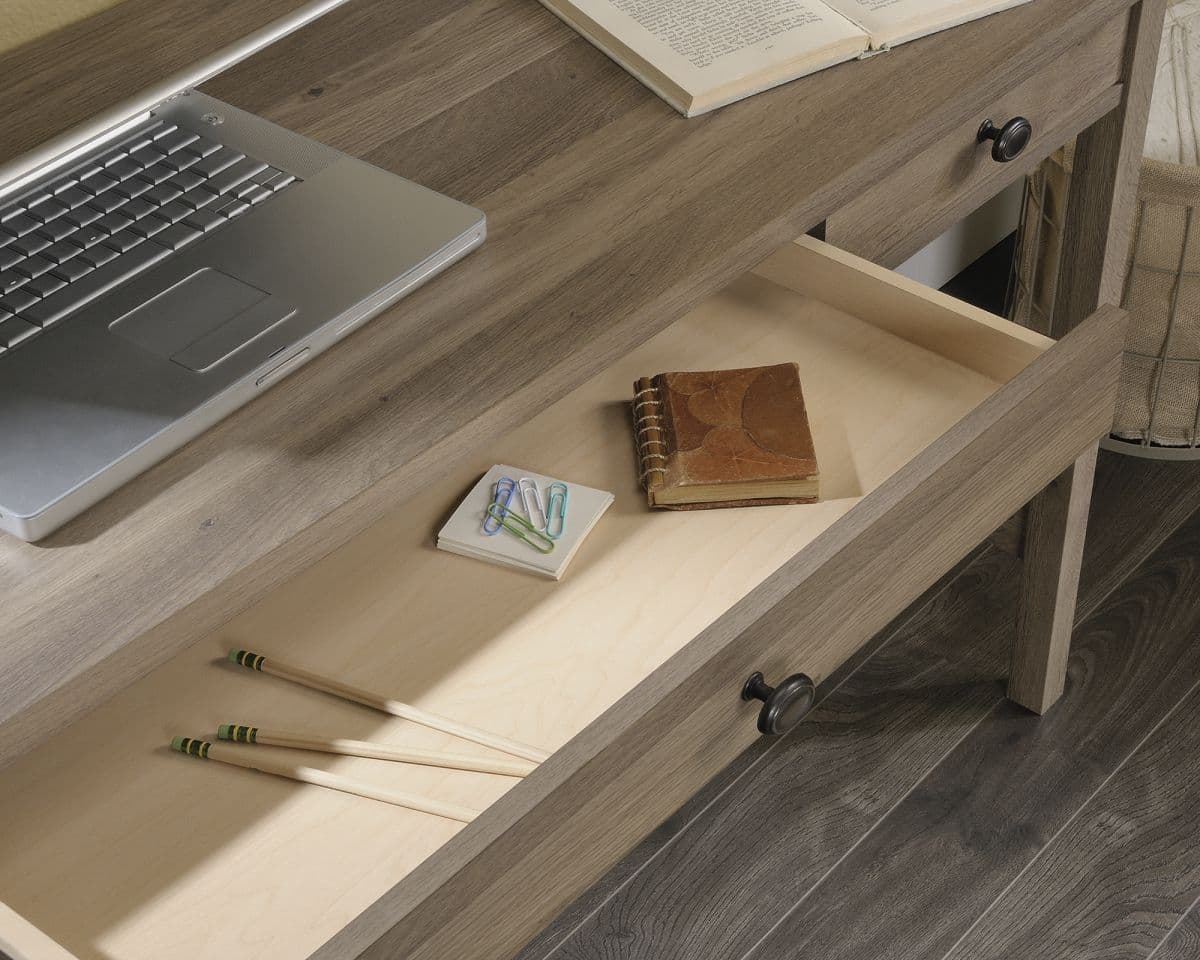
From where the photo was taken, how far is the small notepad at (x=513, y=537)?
1.00 m

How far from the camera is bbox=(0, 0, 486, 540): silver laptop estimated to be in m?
0.70

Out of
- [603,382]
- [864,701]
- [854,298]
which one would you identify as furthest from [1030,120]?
[864,701]

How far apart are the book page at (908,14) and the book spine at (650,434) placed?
29 centimetres

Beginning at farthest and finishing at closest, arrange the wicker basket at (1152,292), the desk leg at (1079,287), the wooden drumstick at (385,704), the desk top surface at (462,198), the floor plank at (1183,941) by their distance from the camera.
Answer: the wicker basket at (1152,292) < the floor plank at (1183,941) < the desk leg at (1079,287) < the wooden drumstick at (385,704) < the desk top surface at (462,198)

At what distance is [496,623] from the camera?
968 mm

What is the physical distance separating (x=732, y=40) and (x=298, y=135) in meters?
0.28

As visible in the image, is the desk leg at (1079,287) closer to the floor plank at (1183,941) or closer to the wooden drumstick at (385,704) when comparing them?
the floor plank at (1183,941)

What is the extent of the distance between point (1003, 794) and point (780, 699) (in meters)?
0.61

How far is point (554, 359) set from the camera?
0.76 meters

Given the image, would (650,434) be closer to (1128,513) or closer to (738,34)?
(738,34)

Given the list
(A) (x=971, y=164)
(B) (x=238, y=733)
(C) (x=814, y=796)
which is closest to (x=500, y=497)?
(B) (x=238, y=733)

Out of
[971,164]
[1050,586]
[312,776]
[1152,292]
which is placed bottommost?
[1050,586]

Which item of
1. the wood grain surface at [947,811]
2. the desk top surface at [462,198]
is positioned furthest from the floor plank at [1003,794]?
the desk top surface at [462,198]

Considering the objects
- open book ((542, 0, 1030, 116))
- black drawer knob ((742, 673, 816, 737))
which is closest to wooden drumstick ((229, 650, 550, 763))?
black drawer knob ((742, 673, 816, 737))
